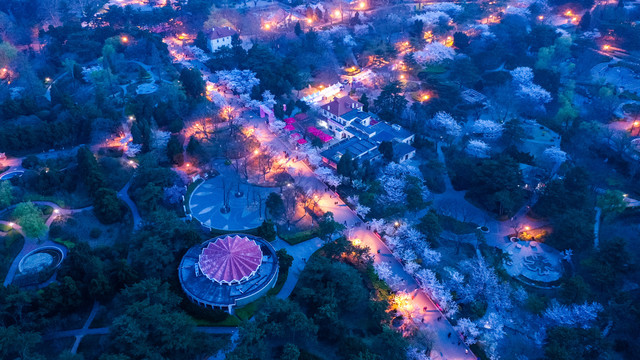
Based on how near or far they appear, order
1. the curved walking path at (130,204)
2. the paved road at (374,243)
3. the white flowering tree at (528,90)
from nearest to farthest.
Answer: the paved road at (374,243), the curved walking path at (130,204), the white flowering tree at (528,90)

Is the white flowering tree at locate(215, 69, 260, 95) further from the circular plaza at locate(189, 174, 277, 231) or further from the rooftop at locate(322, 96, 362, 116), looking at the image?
the circular plaza at locate(189, 174, 277, 231)

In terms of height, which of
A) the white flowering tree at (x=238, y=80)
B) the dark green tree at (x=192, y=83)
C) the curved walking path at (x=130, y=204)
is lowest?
the curved walking path at (x=130, y=204)

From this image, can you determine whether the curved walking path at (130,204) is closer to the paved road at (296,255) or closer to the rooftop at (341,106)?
→ the paved road at (296,255)

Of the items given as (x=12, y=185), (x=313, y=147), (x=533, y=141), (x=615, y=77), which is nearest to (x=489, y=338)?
(x=313, y=147)

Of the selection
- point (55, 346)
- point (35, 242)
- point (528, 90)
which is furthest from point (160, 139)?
point (528, 90)

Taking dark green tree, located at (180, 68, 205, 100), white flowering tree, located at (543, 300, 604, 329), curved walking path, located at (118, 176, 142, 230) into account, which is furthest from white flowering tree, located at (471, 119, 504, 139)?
curved walking path, located at (118, 176, 142, 230)

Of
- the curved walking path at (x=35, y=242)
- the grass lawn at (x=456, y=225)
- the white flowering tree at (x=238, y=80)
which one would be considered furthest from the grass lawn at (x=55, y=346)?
the white flowering tree at (x=238, y=80)

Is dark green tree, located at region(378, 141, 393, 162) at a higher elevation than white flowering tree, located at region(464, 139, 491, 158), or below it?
higher
